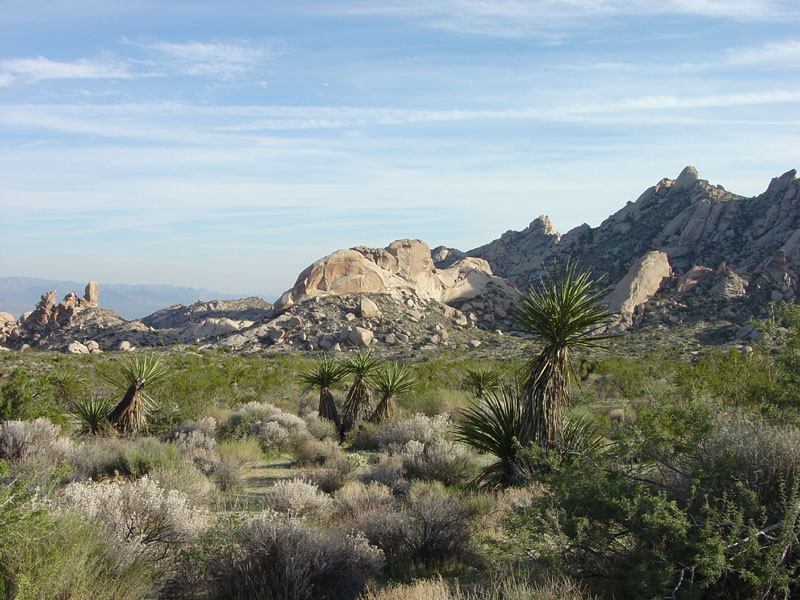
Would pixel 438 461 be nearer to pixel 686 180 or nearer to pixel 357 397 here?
pixel 357 397

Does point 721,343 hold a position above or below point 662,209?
below

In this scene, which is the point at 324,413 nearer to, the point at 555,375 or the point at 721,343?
the point at 555,375

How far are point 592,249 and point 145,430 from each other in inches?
3095

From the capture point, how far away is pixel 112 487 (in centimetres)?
570

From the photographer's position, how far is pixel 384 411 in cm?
1534

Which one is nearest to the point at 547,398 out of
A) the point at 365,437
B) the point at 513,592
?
the point at 513,592

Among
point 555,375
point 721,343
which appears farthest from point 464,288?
point 555,375

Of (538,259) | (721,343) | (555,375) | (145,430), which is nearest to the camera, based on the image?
(555,375)

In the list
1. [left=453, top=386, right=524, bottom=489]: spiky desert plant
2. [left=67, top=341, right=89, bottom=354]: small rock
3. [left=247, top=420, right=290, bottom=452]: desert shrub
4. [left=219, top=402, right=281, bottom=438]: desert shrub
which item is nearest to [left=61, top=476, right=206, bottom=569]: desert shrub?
[left=453, top=386, right=524, bottom=489]: spiky desert plant

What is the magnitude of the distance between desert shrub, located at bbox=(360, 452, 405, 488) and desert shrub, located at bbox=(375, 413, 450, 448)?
159 centimetres

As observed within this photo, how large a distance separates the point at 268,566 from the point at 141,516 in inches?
57.8

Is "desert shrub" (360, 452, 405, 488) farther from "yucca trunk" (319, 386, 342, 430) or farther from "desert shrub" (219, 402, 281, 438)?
"yucca trunk" (319, 386, 342, 430)

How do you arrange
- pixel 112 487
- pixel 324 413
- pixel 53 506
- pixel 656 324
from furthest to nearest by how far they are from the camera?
1. pixel 656 324
2. pixel 324 413
3. pixel 112 487
4. pixel 53 506

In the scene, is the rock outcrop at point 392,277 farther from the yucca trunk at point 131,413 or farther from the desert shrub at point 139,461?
the desert shrub at point 139,461
